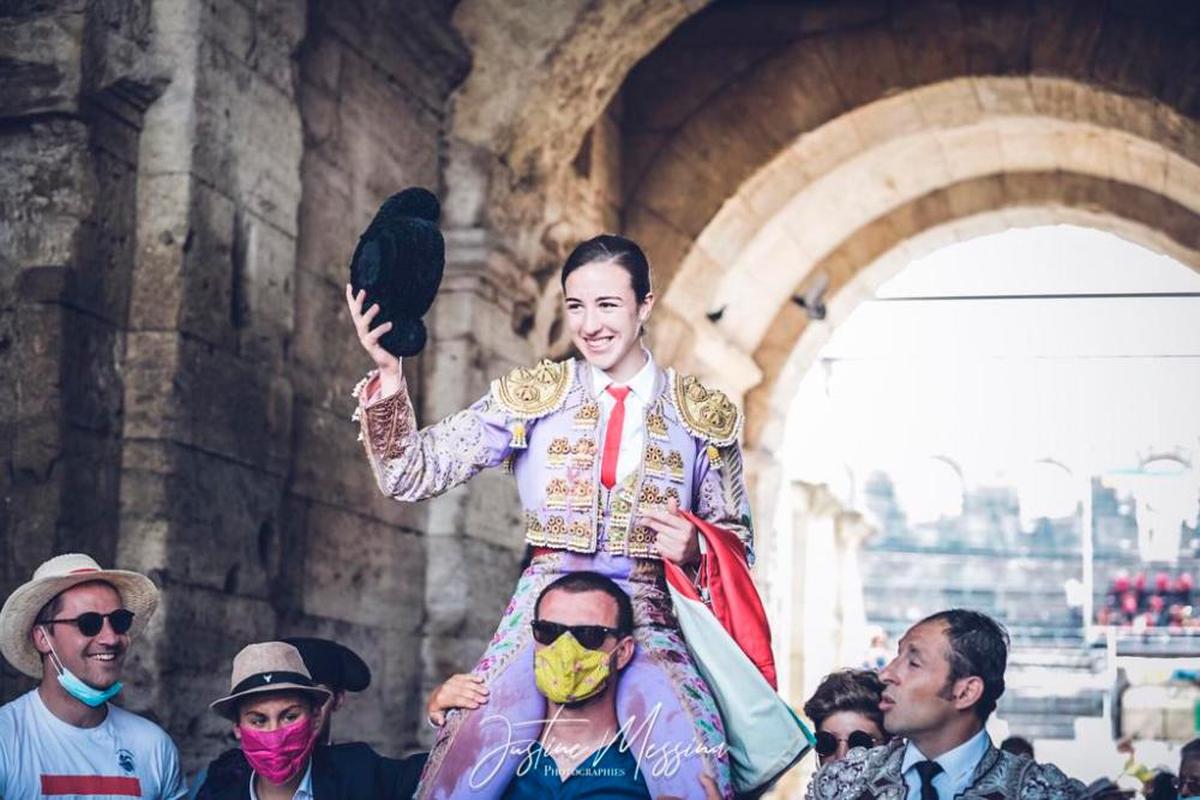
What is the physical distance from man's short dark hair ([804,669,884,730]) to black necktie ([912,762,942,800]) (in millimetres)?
1154

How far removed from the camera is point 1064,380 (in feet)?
69.3

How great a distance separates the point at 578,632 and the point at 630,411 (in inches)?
24.9

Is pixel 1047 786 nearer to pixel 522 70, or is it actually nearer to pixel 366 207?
pixel 366 207

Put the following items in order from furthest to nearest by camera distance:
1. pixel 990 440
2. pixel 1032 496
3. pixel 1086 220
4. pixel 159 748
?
pixel 1032 496 < pixel 990 440 < pixel 1086 220 < pixel 159 748

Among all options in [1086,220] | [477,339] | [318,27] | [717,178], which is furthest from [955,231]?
[318,27]

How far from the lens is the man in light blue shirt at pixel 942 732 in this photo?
491 cm

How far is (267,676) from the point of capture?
5.29 m

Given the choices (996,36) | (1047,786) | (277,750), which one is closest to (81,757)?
(277,750)

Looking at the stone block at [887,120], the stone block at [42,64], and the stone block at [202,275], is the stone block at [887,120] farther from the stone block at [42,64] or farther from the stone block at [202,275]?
the stone block at [42,64]

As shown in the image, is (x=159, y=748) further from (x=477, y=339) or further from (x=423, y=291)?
(x=477, y=339)

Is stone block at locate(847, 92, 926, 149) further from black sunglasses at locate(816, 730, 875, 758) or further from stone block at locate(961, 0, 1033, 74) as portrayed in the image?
black sunglasses at locate(816, 730, 875, 758)

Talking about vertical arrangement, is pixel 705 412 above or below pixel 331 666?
above

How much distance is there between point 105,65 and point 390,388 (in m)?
2.67

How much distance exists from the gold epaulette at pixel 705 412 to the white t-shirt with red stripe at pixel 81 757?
1.64 metres
